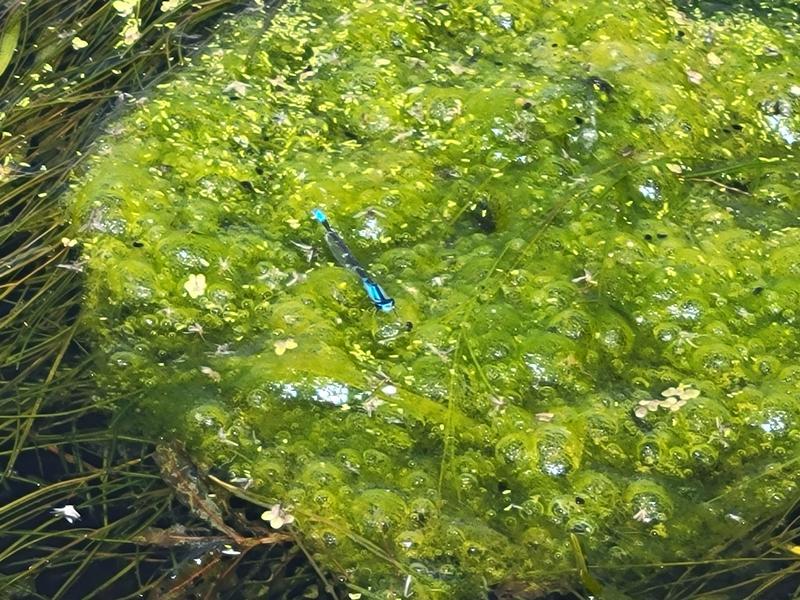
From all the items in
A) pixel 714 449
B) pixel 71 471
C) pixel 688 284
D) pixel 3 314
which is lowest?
pixel 714 449

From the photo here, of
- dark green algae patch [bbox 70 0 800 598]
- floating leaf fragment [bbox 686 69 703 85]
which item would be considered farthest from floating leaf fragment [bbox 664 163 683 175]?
floating leaf fragment [bbox 686 69 703 85]

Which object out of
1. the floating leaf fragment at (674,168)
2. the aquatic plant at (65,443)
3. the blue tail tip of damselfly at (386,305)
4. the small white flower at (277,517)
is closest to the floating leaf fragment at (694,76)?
the floating leaf fragment at (674,168)

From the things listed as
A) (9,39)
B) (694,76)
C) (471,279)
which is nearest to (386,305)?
(471,279)

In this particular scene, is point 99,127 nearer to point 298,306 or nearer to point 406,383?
point 298,306

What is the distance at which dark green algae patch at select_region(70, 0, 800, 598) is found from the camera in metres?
1.59

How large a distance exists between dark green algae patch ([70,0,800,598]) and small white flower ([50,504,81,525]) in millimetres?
201

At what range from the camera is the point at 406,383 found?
172cm

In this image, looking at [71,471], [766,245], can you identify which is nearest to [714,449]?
[766,245]

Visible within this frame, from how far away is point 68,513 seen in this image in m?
1.55

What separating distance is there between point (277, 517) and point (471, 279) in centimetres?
63

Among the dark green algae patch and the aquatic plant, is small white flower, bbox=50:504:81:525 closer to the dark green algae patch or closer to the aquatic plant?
the aquatic plant

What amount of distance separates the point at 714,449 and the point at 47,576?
3.80 feet

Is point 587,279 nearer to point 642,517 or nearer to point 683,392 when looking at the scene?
point 683,392

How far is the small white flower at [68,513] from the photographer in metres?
1.54
